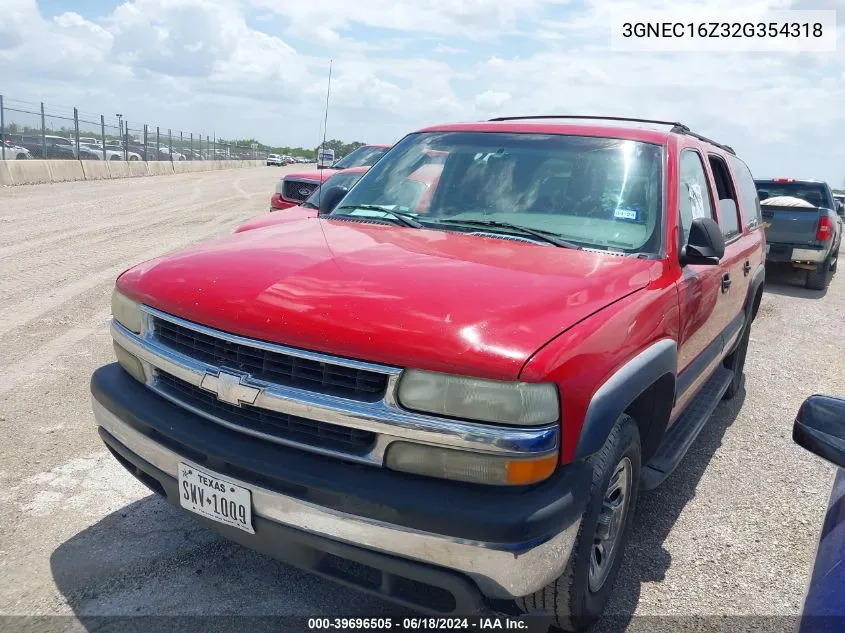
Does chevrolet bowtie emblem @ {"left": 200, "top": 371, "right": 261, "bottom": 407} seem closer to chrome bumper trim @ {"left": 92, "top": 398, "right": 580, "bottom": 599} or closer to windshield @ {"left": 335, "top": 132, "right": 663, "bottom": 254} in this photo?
chrome bumper trim @ {"left": 92, "top": 398, "right": 580, "bottom": 599}

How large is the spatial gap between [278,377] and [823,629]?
1606 mm

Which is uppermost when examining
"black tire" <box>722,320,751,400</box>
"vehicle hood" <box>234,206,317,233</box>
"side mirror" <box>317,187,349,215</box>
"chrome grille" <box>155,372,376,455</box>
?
"side mirror" <box>317,187,349,215</box>

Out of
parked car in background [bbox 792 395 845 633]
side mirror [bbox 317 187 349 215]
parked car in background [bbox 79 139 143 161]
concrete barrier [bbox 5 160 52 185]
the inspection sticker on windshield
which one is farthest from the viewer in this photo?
parked car in background [bbox 79 139 143 161]

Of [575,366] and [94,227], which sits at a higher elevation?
[575,366]

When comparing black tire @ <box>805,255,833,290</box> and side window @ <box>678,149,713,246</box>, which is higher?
side window @ <box>678,149,713,246</box>

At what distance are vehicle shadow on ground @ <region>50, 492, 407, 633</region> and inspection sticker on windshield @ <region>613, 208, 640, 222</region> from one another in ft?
6.30

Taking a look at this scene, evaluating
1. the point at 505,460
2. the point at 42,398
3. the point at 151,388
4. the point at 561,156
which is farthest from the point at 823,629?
the point at 42,398

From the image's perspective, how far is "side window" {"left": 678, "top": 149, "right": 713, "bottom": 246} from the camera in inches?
137

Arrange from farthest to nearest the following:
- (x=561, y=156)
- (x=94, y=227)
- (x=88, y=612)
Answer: (x=94, y=227) → (x=561, y=156) → (x=88, y=612)

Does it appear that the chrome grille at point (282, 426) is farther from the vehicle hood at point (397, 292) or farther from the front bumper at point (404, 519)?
the vehicle hood at point (397, 292)

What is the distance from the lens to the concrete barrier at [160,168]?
30.4 meters

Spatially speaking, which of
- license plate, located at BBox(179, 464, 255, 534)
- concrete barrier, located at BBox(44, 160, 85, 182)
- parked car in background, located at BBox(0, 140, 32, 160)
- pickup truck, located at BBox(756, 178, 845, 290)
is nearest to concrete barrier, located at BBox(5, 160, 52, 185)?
concrete barrier, located at BBox(44, 160, 85, 182)

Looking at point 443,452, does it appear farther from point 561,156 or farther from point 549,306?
point 561,156

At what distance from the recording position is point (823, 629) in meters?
1.46
